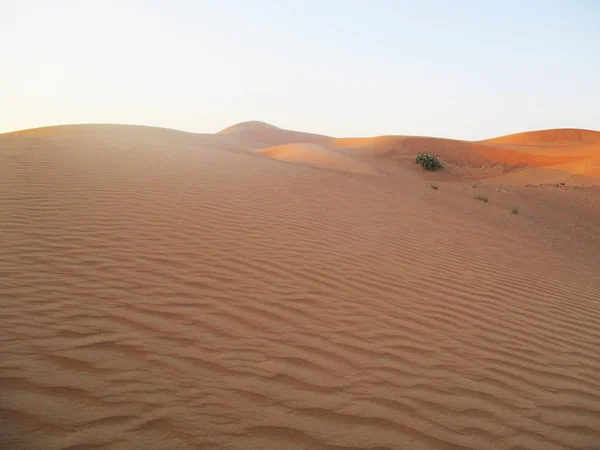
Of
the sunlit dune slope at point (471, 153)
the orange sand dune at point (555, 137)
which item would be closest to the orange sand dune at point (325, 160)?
the sunlit dune slope at point (471, 153)

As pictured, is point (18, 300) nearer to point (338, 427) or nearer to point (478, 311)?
point (338, 427)

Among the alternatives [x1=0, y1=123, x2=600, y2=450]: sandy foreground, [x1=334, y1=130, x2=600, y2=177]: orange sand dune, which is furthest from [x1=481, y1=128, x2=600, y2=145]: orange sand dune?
[x1=0, y1=123, x2=600, y2=450]: sandy foreground

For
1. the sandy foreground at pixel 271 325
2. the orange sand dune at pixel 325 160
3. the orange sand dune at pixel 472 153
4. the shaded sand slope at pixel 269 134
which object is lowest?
the sandy foreground at pixel 271 325

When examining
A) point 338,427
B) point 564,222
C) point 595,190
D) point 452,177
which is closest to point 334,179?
point 564,222

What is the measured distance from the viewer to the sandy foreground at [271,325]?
7.86 ft

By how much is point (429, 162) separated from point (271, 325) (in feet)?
78.1

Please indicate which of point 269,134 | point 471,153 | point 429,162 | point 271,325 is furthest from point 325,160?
point 269,134

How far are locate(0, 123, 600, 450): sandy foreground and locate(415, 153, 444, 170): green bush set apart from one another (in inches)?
703

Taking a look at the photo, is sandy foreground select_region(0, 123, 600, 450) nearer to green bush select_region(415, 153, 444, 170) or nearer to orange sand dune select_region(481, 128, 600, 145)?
green bush select_region(415, 153, 444, 170)

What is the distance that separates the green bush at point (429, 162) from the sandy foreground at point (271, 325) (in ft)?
58.6

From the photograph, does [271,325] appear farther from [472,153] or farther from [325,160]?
[472,153]

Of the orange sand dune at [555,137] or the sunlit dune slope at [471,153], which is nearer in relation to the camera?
the sunlit dune slope at [471,153]

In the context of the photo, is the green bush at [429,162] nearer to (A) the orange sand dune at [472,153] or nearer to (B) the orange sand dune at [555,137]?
(A) the orange sand dune at [472,153]

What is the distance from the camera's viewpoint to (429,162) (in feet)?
83.2
